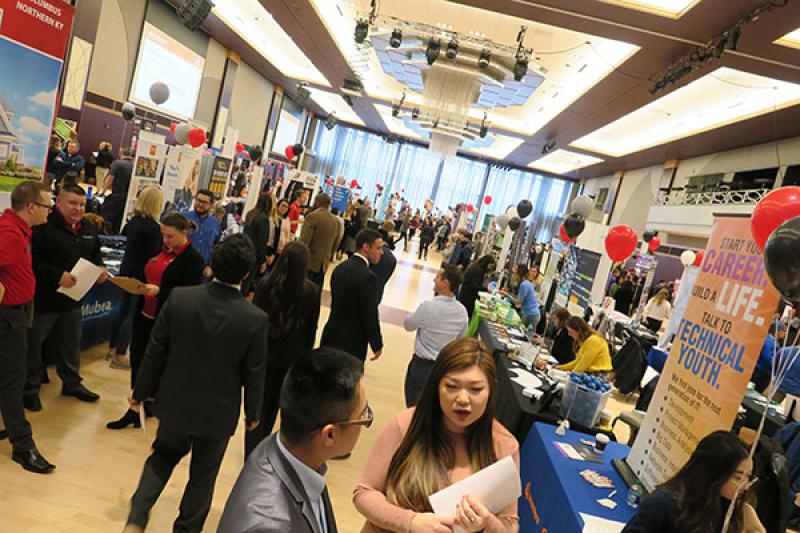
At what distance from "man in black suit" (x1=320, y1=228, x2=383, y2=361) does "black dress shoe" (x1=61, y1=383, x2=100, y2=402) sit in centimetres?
169

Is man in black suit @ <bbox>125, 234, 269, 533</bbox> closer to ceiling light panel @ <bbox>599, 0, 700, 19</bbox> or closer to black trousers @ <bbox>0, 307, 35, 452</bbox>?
black trousers @ <bbox>0, 307, 35, 452</bbox>

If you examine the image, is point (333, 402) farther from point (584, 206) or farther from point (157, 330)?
point (584, 206)

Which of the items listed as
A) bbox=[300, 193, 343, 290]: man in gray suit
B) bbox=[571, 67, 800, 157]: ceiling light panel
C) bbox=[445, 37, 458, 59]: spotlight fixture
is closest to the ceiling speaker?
bbox=[445, 37, 458, 59]: spotlight fixture

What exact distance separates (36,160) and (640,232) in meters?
17.2

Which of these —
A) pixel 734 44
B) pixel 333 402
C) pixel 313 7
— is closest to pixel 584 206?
pixel 734 44

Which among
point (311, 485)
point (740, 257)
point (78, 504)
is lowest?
point (78, 504)

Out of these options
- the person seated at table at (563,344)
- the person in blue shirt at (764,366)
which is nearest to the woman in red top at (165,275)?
the person seated at table at (563,344)

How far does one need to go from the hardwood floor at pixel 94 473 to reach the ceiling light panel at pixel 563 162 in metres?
16.0

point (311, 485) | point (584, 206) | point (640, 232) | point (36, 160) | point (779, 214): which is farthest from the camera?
point (640, 232)

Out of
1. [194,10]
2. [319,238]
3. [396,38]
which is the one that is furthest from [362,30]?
A: [319,238]

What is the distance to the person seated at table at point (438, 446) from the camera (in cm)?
176

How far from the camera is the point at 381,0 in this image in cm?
905

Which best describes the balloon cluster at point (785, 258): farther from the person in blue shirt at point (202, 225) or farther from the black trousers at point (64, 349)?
the person in blue shirt at point (202, 225)

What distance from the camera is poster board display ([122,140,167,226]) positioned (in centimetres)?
638
